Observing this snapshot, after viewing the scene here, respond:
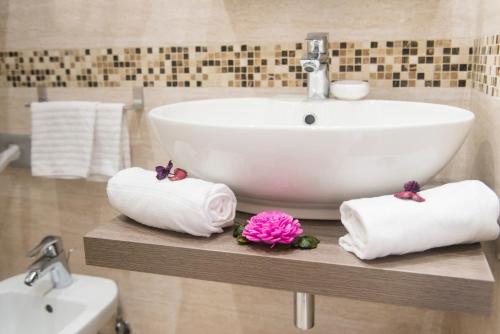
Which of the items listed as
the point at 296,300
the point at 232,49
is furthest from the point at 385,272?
the point at 232,49

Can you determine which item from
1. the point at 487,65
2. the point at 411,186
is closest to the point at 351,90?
the point at 487,65

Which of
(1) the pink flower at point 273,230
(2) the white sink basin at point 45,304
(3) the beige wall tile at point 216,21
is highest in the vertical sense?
(3) the beige wall tile at point 216,21

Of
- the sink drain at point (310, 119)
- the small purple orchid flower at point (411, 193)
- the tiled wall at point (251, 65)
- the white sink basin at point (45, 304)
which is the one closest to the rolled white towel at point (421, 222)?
the small purple orchid flower at point (411, 193)

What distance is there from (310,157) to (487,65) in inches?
18.0

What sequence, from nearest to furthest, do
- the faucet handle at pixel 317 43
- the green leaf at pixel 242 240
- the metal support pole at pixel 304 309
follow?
the green leaf at pixel 242 240
the metal support pole at pixel 304 309
the faucet handle at pixel 317 43

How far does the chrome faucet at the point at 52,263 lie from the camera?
1381mm

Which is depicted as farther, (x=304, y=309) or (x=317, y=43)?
(x=317, y=43)

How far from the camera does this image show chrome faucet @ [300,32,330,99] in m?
1.09

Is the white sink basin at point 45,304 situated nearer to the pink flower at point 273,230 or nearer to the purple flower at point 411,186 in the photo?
the pink flower at point 273,230

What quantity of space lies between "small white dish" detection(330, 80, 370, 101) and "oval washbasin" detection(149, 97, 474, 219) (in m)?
0.22

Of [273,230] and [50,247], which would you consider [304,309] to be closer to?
[273,230]

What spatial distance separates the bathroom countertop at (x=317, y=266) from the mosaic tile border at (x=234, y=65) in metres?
0.52

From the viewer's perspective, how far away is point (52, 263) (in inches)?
55.8

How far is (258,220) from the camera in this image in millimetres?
753
